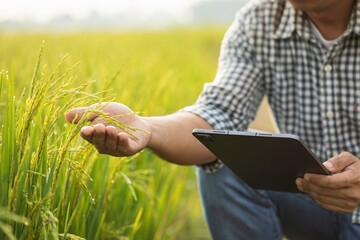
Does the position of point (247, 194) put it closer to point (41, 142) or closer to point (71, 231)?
point (71, 231)

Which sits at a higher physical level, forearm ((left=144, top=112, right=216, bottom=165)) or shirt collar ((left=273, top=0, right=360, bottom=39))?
shirt collar ((left=273, top=0, right=360, bottom=39))

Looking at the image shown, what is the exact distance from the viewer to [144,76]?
10.4 ft

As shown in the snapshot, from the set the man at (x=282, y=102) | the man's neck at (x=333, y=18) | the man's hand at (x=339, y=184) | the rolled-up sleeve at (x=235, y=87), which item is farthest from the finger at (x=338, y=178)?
the man's neck at (x=333, y=18)

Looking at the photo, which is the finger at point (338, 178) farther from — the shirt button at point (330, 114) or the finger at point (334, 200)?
the shirt button at point (330, 114)

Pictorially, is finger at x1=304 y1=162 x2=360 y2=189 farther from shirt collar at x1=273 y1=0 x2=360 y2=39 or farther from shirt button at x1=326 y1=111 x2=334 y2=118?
shirt collar at x1=273 y1=0 x2=360 y2=39

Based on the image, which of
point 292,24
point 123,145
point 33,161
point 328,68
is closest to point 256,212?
point 328,68

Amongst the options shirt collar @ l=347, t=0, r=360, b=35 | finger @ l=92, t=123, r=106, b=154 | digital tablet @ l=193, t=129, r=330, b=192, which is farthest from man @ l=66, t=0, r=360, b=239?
finger @ l=92, t=123, r=106, b=154

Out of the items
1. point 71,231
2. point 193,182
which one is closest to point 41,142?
point 71,231

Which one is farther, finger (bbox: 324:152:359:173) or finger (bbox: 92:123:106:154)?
finger (bbox: 324:152:359:173)

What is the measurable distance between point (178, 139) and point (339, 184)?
45cm

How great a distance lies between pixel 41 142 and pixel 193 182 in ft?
6.68

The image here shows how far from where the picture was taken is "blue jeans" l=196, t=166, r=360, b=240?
1.70m

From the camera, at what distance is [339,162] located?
1.39 metres

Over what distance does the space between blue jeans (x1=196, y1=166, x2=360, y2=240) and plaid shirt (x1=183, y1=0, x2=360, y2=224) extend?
9 centimetres
